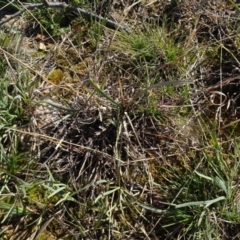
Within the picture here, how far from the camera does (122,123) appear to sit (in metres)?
1.85

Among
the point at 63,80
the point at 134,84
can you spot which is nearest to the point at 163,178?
the point at 134,84

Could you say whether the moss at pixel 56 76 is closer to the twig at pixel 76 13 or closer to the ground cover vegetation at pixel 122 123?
the ground cover vegetation at pixel 122 123

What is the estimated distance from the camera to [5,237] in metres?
1.79

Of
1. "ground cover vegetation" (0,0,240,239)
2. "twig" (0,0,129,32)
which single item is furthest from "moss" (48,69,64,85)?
"twig" (0,0,129,32)

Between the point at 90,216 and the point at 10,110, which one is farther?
the point at 10,110

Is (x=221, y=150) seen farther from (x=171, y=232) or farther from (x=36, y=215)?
(x=36, y=215)

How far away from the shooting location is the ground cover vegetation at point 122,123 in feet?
5.76

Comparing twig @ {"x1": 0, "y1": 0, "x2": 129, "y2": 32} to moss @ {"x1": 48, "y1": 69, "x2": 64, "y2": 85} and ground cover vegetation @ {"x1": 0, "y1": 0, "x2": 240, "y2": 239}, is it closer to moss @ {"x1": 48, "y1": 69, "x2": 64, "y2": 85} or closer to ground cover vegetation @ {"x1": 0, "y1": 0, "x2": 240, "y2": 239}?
ground cover vegetation @ {"x1": 0, "y1": 0, "x2": 240, "y2": 239}

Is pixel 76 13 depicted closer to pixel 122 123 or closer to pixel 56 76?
pixel 56 76

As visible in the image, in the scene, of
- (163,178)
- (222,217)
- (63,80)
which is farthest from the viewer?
(63,80)

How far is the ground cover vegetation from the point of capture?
5.76 feet

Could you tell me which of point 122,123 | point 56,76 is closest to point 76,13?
point 56,76

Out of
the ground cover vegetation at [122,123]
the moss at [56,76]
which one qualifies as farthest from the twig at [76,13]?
the moss at [56,76]

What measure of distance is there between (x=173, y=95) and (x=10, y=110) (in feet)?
2.02
